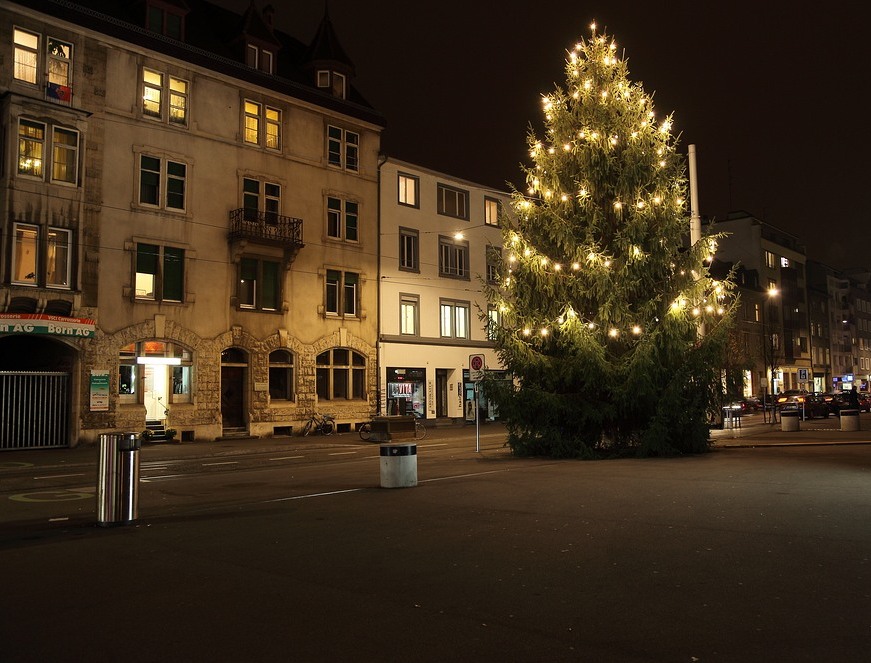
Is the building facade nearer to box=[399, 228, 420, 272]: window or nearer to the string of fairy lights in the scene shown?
box=[399, 228, 420, 272]: window

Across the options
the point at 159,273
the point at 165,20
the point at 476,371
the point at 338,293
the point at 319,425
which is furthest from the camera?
the point at 338,293

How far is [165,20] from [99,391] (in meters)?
15.3

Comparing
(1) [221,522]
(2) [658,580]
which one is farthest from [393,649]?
(1) [221,522]

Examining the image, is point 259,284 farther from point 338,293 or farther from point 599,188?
point 599,188

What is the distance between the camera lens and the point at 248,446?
89.4 ft

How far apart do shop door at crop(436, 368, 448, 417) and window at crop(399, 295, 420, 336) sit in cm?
312

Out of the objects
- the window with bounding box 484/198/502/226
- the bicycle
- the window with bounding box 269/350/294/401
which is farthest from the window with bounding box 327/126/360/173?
the bicycle

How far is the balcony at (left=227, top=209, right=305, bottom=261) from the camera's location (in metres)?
31.3

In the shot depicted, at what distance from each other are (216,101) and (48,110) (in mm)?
7320

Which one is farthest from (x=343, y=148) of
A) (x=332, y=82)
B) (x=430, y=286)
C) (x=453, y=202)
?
(x=430, y=286)

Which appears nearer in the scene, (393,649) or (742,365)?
(393,649)

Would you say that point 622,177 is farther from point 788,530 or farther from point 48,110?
point 48,110

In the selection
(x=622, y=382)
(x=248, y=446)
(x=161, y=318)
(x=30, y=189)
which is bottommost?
(x=248, y=446)

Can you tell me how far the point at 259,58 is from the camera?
1323 inches
